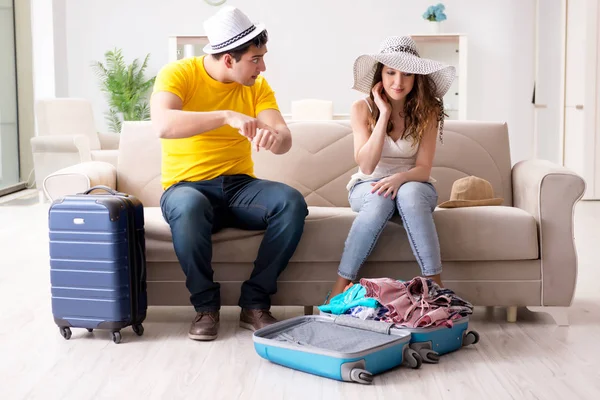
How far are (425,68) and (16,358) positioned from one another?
168cm

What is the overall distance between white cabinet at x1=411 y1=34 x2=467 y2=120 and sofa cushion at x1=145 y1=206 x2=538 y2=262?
511 cm

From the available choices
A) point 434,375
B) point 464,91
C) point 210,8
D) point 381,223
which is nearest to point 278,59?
point 210,8

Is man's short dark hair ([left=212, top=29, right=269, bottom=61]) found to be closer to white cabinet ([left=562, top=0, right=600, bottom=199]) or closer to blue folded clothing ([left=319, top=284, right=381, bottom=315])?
blue folded clothing ([left=319, top=284, right=381, bottom=315])

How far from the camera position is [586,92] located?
265 inches

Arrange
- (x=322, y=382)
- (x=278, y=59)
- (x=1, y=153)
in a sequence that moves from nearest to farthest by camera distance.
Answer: (x=322, y=382) → (x=1, y=153) → (x=278, y=59)

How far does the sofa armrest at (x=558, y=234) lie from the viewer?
9.70 feet

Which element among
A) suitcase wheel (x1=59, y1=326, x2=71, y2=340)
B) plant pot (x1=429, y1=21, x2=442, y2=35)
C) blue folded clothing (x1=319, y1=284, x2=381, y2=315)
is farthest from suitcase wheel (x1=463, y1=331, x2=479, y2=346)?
plant pot (x1=429, y1=21, x2=442, y2=35)

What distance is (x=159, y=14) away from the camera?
848 cm

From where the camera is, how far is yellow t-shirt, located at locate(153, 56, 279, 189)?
9.84ft

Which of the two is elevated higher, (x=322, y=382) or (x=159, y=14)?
(x=159, y=14)

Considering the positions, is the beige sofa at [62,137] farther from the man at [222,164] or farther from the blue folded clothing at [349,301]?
the blue folded clothing at [349,301]

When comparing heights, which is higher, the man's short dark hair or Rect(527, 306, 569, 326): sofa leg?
the man's short dark hair

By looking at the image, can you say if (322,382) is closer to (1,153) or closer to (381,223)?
(381,223)

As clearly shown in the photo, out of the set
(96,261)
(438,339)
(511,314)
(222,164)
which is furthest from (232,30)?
(511,314)
